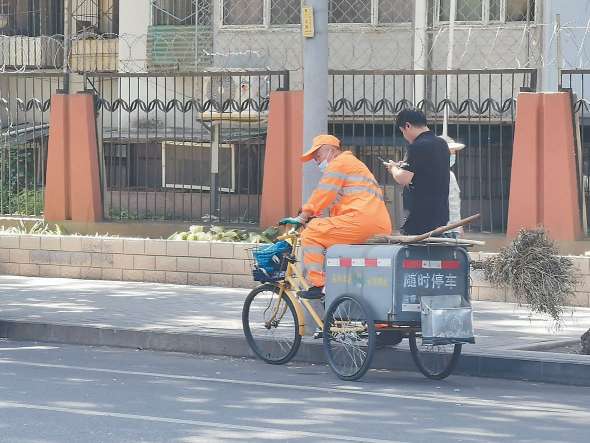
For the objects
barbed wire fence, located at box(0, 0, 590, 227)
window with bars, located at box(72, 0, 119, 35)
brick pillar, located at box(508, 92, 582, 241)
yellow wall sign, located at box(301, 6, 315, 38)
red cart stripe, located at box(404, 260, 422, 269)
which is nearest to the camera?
red cart stripe, located at box(404, 260, 422, 269)

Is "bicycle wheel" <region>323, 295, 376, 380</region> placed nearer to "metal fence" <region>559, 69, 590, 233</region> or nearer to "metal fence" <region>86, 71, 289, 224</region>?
"metal fence" <region>559, 69, 590, 233</region>

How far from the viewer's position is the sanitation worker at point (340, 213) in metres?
10.5

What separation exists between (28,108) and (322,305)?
26.3 feet

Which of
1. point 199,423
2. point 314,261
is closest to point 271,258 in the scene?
point 314,261

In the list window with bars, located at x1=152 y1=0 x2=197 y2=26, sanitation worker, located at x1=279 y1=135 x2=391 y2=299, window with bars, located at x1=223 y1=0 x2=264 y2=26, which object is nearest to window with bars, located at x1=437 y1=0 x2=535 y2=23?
window with bars, located at x1=223 y1=0 x2=264 y2=26

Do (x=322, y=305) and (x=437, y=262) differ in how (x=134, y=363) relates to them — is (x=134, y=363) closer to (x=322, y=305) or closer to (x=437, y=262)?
(x=322, y=305)

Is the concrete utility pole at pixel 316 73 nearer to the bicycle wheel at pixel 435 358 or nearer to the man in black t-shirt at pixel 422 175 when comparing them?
the man in black t-shirt at pixel 422 175

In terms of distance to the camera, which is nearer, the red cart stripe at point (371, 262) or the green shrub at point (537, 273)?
the red cart stripe at point (371, 262)

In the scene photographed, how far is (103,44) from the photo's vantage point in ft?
95.5

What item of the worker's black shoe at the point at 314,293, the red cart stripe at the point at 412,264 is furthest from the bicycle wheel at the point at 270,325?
the red cart stripe at the point at 412,264

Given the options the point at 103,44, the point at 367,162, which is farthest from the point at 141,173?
the point at 103,44

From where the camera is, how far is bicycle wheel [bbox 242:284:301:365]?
10.9m

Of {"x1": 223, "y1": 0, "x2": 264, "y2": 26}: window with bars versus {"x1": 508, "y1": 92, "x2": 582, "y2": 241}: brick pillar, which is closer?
{"x1": 508, "y1": 92, "x2": 582, "y2": 241}: brick pillar

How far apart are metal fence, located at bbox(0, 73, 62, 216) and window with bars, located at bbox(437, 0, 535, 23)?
313 inches
